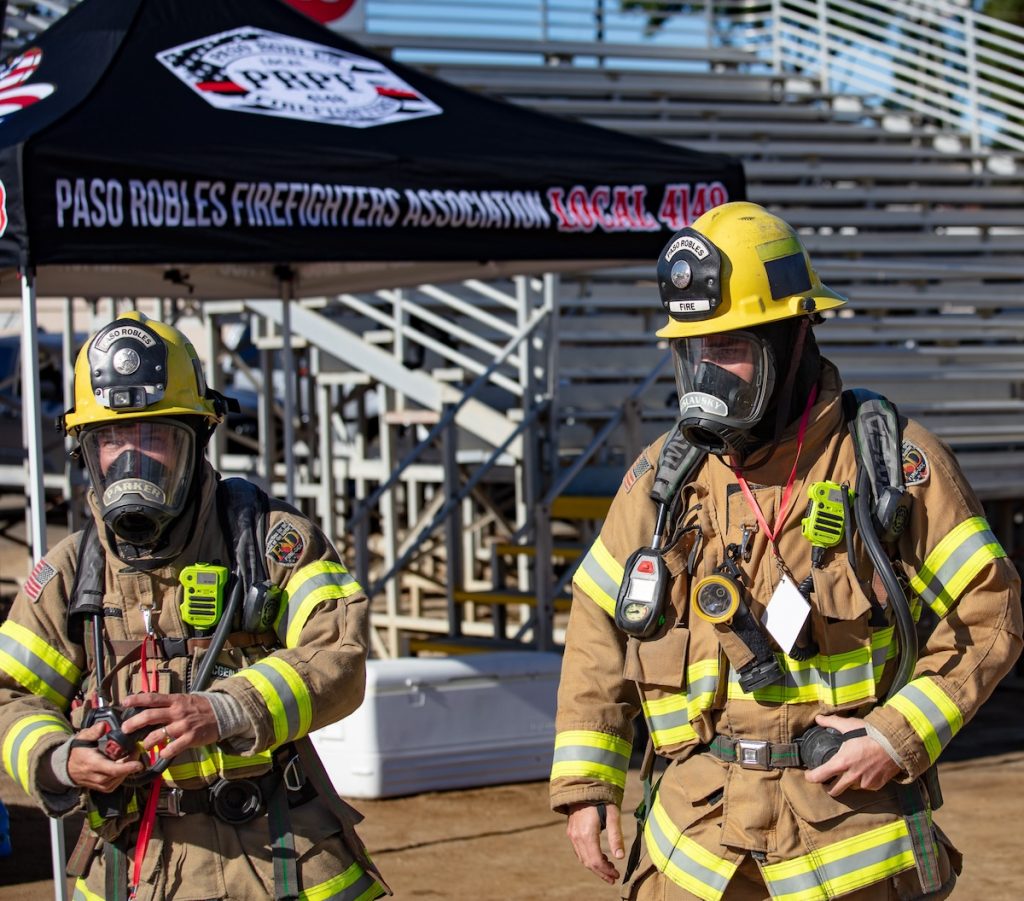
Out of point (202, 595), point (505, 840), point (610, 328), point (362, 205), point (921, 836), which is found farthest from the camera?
point (610, 328)

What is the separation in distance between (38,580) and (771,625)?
1.49 meters

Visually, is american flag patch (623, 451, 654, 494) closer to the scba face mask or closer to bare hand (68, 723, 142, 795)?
the scba face mask

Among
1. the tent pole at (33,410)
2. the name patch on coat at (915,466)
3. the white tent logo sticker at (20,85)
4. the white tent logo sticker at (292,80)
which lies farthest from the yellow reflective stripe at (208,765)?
the white tent logo sticker at (292,80)

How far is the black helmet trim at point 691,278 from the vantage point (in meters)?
2.93

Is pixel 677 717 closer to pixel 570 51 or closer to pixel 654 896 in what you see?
pixel 654 896

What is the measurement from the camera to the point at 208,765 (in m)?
3.04

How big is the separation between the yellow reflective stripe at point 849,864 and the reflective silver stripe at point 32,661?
149 centimetres

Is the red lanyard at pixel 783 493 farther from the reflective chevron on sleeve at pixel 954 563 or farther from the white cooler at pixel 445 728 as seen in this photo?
the white cooler at pixel 445 728

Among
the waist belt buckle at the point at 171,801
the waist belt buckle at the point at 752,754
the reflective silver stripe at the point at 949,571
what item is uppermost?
the reflective silver stripe at the point at 949,571

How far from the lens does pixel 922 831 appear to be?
2.84 meters

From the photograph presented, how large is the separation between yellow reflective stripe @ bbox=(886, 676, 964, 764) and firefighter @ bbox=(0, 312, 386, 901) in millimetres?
1061

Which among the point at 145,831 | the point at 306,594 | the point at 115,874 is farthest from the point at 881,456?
the point at 115,874

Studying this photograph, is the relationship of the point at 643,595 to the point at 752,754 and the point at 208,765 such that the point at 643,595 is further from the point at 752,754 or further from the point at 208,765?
the point at 208,765

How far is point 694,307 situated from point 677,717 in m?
0.79
